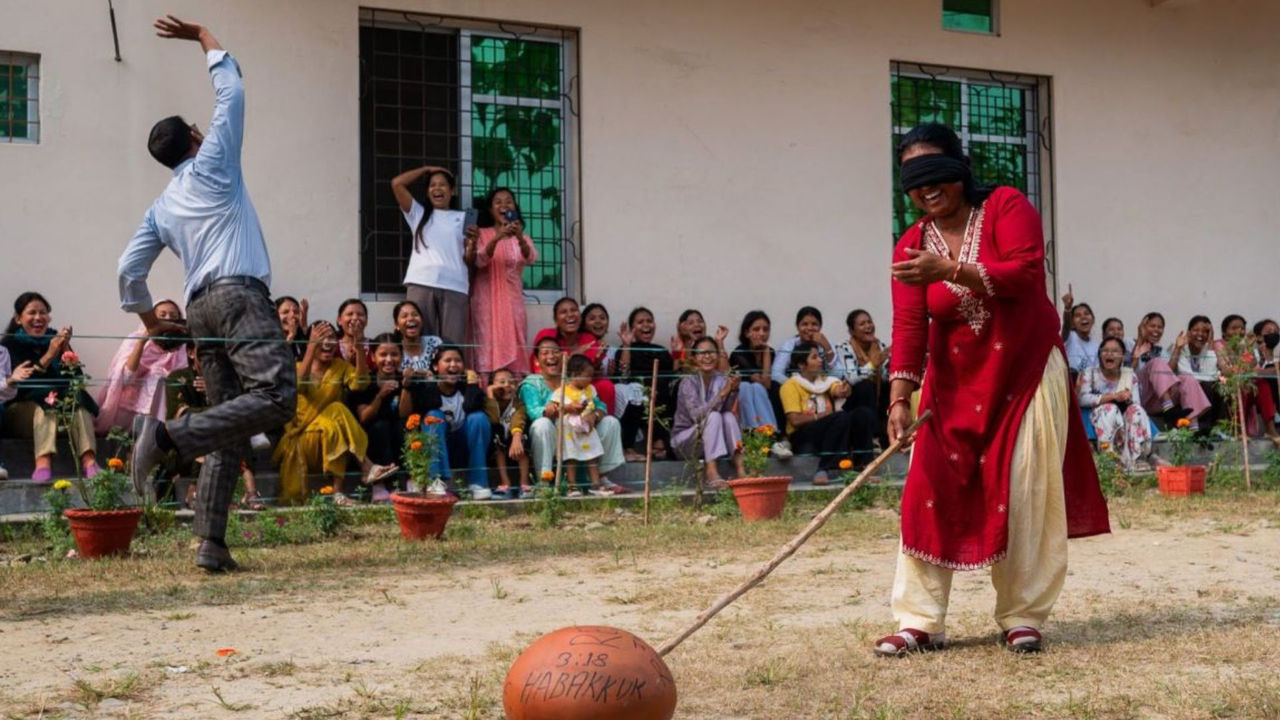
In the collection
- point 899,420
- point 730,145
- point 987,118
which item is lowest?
point 899,420

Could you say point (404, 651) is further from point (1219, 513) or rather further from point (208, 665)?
point (1219, 513)

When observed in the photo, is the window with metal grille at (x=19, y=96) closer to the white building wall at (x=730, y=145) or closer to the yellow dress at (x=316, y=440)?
the white building wall at (x=730, y=145)

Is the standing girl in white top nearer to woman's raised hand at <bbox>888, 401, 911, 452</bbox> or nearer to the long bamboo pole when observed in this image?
the long bamboo pole

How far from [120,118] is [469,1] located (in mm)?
2775

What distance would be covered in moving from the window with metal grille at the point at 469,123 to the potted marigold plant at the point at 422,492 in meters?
2.36

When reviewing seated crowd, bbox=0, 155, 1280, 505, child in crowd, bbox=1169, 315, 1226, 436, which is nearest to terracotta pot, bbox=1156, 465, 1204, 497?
seated crowd, bbox=0, 155, 1280, 505

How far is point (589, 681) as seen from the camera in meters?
3.46

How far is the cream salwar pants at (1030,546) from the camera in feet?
15.9

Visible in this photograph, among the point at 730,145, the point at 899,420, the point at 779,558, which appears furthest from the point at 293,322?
the point at 779,558

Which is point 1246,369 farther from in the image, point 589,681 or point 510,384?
point 589,681

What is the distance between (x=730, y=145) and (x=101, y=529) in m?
6.53

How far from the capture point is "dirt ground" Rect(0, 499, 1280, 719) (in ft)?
13.6

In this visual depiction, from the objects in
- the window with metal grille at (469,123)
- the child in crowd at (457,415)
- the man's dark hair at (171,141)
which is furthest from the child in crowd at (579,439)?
the man's dark hair at (171,141)

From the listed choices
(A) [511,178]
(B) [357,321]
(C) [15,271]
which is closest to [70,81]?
(C) [15,271]
